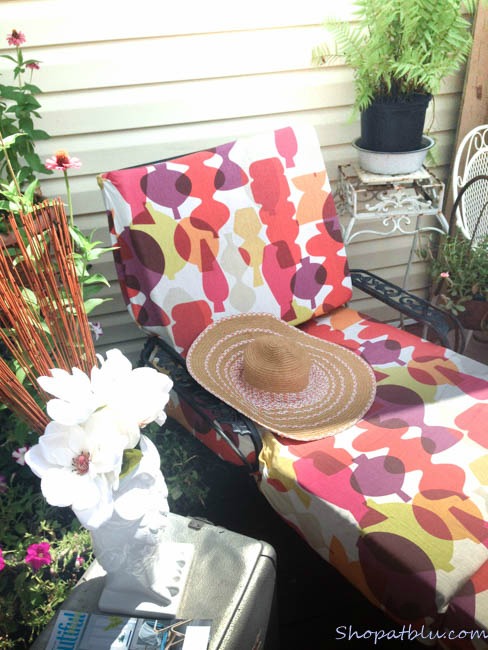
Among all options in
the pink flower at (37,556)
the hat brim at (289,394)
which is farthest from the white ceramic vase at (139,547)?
the hat brim at (289,394)

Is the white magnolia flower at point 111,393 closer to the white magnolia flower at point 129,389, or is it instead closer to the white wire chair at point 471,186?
the white magnolia flower at point 129,389

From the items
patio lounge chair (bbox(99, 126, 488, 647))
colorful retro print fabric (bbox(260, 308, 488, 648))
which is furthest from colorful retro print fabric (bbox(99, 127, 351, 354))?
colorful retro print fabric (bbox(260, 308, 488, 648))

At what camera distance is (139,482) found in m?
0.96

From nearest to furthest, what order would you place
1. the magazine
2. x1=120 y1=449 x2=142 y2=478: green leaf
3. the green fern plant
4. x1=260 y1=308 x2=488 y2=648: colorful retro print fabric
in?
x1=120 y1=449 x2=142 y2=478: green leaf, the magazine, x1=260 y1=308 x2=488 y2=648: colorful retro print fabric, the green fern plant

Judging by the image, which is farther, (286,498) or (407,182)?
(407,182)

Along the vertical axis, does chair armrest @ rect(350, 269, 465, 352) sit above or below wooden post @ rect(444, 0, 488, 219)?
below

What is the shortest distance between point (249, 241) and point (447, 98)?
3.83 feet

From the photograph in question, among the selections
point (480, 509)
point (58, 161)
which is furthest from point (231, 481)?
point (58, 161)

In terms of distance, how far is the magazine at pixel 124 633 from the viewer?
108 centimetres

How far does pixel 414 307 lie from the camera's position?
73.8 inches

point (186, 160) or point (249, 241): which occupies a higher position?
point (186, 160)

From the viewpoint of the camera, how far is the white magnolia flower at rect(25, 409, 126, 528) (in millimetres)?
837

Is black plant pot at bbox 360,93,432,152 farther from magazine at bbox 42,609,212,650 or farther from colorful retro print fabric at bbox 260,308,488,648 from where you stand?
magazine at bbox 42,609,212,650

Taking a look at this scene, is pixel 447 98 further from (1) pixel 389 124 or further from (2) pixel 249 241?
(2) pixel 249 241
